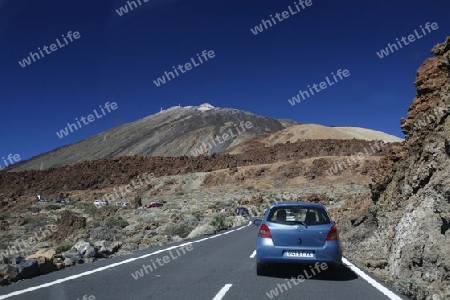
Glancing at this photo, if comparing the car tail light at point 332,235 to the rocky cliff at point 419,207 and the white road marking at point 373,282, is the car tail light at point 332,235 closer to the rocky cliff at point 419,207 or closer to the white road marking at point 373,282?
the white road marking at point 373,282

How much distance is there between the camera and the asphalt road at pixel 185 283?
702 centimetres

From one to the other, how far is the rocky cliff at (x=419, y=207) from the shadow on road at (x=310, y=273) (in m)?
0.89

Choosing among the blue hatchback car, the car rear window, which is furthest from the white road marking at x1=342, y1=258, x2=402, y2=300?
the car rear window

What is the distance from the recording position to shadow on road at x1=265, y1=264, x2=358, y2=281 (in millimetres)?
8854

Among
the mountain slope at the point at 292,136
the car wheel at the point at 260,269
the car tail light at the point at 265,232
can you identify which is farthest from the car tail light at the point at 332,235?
the mountain slope at the point at 292,136

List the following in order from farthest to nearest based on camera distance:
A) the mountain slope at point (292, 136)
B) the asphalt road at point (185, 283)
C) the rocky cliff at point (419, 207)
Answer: the mountain slope at point (292, 136)
the rocky cliff at point (419, 207)
the asphalt road at point (185, 283)

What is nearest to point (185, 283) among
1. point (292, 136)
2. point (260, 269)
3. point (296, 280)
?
point (260, 269)

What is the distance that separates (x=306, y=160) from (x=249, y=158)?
67.5ft

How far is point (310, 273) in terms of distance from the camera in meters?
9.27

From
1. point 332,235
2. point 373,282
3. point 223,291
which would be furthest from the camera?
point 332,235

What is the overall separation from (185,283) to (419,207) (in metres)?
5.69

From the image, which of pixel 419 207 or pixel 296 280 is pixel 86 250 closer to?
pixel 296 280

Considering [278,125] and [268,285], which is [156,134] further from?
[268,285]

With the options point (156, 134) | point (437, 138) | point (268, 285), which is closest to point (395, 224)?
point (437, 138)
